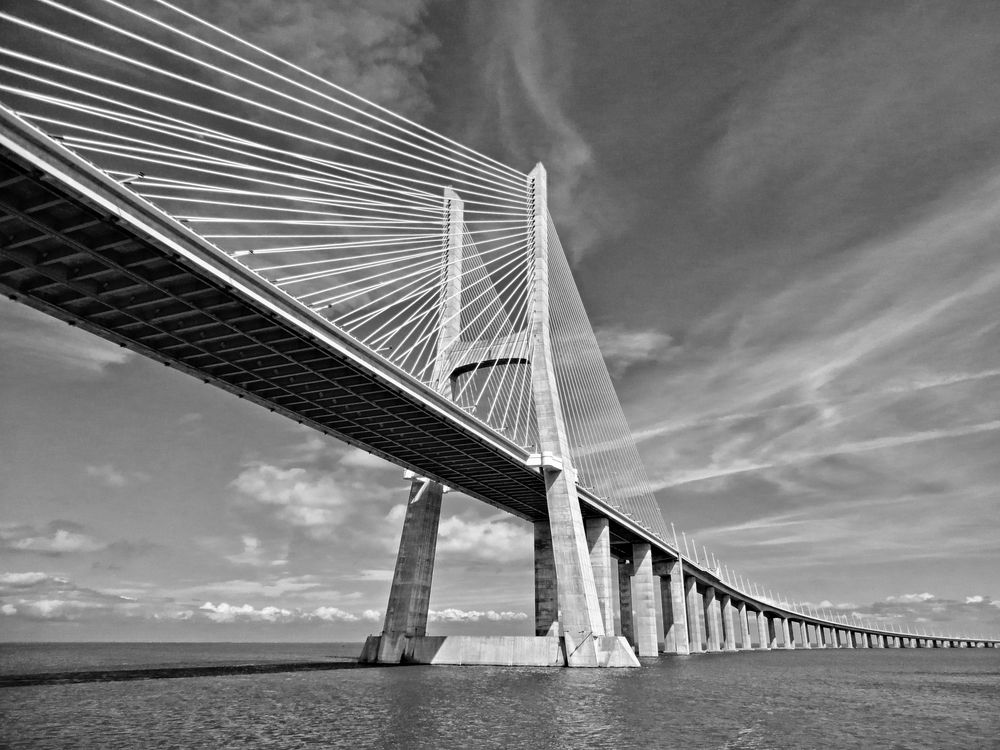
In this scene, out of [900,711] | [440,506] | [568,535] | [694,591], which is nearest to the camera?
[900,711]

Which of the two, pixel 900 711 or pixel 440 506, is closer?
pixel 900 711

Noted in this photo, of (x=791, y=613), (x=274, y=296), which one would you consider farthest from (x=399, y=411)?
(x=791, y=613)

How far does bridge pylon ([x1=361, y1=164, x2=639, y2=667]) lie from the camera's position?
153ft

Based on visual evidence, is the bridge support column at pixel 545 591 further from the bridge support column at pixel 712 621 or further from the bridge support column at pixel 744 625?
the bridge support column at pixel 744 625

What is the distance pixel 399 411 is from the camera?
37.6m

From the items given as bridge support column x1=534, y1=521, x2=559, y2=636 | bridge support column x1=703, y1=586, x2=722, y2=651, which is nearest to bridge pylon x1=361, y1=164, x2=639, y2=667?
bridge support column x1=534, y1=521, x2=559, y2=636

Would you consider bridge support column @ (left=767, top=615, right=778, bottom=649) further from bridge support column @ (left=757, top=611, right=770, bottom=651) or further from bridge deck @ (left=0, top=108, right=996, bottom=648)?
bridge deck @ (left=0, top=108, right=996, bottom=648)

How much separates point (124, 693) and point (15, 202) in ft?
74.0

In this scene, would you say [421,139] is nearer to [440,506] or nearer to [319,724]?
[319,724]

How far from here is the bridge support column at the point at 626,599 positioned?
8225cm

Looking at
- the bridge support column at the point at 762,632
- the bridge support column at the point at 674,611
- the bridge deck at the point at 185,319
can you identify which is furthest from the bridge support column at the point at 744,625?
the bridge deck at the point at 185,319

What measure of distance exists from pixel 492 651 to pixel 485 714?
26.3 m

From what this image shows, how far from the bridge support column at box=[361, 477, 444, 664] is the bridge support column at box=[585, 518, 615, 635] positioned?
16068 millimetres

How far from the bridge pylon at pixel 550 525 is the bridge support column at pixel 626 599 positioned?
3338cm
